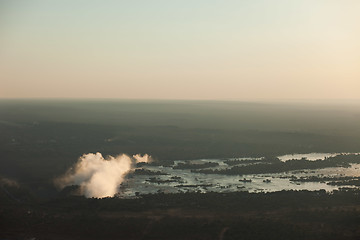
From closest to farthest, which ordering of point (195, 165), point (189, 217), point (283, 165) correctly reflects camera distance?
1. point (189, 217)
2. point (283, 165)
3. point (195, 165)

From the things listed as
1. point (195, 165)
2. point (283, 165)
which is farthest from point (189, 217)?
point (283, 165)

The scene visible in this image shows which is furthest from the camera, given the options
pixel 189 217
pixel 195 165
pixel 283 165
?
pixel 195 165

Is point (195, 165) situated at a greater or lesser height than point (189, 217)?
greater

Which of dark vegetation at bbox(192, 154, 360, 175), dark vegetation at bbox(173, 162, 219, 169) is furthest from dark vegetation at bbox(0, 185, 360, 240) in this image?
dark vegetation at bbox(173, 162, 219, 169)

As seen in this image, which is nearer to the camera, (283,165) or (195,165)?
(283,165)

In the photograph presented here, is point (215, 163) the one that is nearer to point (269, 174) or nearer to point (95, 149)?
point (269, 174)

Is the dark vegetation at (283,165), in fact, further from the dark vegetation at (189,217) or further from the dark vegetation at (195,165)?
the dark vegetation at (189,217)

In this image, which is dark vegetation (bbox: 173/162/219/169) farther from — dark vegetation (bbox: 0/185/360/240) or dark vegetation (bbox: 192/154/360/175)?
dark vegetation (bbox: 0/185/360/240)

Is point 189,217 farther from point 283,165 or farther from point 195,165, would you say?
point 283,165

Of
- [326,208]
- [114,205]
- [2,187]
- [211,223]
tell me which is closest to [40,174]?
[2,187]
